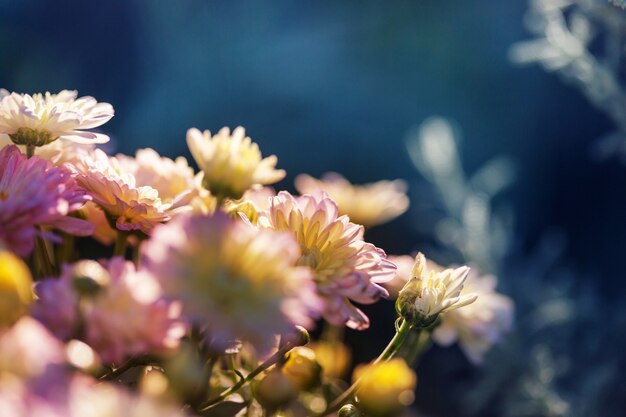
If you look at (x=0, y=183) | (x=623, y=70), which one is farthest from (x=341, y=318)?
(x=623, y=70)

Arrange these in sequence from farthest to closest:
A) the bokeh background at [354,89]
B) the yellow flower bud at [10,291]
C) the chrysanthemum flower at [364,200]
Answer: the bokeh background at [354,89] → the chrysanthemum flower at [364,200] → the yellow flower bud at [10,291]

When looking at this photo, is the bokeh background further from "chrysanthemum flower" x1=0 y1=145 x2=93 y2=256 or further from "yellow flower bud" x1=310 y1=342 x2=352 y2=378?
"chrysanthemum flower" x1=0 y1=145 x2=93 y2=256

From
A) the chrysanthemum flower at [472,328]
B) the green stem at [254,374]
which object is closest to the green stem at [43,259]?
the green stem at [254,374]

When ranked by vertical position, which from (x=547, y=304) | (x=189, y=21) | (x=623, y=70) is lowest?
(x=547, y=304)

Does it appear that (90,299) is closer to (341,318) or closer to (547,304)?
(341,318)

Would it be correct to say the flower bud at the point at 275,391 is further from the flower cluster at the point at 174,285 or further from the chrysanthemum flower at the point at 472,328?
the chrysanthemum flower at the point at 472,328

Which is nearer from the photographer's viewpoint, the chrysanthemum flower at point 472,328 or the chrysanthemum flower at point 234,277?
the chrysanthemum flower at point 234,277

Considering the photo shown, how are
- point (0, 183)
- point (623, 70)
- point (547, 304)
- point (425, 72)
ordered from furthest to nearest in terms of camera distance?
point (425, 72), point (547, 304), point (623, 70), point (0, 183)
